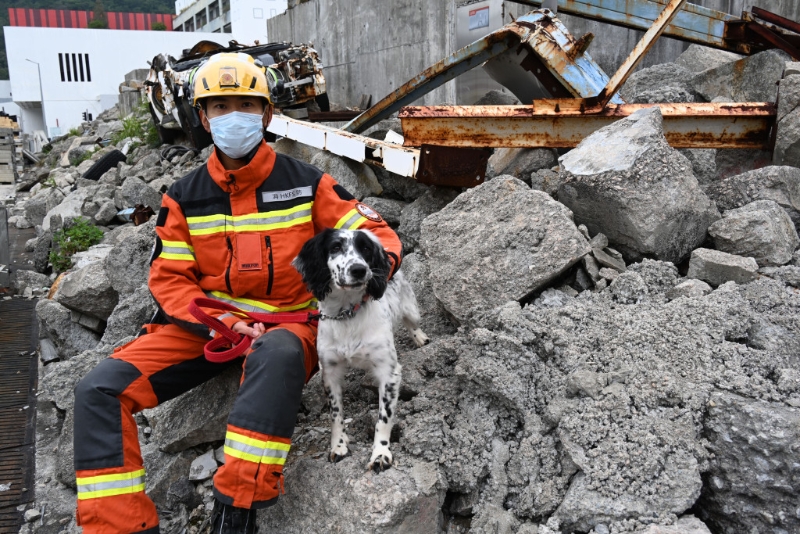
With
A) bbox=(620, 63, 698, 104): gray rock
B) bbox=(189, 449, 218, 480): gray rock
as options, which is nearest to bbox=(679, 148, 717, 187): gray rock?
bbox=(620, 63, 698, 104): gray rock

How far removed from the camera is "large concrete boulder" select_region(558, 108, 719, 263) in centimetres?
311

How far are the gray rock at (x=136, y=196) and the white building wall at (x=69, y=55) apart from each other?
38.4 m

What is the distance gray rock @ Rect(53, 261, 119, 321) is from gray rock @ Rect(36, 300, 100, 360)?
0.08 meters

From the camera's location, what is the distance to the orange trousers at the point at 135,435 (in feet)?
6.92

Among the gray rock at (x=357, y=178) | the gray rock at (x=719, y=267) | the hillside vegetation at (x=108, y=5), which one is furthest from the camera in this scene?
the hillside vegetation at (x=108, y=5)

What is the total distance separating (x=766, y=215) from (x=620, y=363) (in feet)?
4.20

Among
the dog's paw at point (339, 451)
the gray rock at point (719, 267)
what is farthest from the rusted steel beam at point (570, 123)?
the dog's paw at point (339, 451)

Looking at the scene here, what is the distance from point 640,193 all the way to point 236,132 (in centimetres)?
197

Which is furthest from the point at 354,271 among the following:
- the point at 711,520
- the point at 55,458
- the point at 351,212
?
the point at 55,458

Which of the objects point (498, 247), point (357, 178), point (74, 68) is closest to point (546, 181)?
point (498, 247)

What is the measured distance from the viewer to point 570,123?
3.83 metres

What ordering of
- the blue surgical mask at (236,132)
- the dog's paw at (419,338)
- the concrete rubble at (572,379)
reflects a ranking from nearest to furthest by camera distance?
the concrete rubble at (572,379)
the blue surgical mask at (236,132)
the dog's paw at (419,338)

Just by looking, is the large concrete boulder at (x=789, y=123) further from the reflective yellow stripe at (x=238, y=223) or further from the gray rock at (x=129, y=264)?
the gray rock at (x=129, y=264)

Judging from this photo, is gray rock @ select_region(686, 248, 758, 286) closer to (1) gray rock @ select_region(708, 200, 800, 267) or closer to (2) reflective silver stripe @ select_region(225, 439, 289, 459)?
(1) gray rock @ select_region(708, 200, 800, 267)
